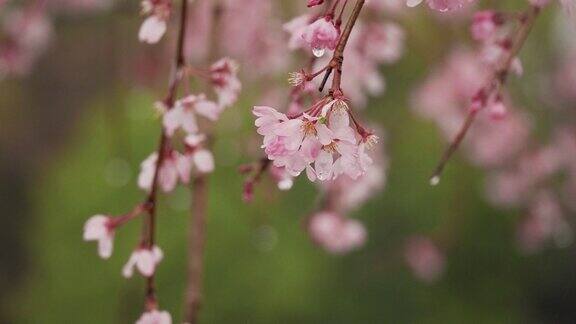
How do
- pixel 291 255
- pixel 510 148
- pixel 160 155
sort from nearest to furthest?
pixel 160 155 < pixel 510 148 < pixel 291 255

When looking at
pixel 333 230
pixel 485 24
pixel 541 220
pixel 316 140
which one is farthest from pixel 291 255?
pixel 316 140

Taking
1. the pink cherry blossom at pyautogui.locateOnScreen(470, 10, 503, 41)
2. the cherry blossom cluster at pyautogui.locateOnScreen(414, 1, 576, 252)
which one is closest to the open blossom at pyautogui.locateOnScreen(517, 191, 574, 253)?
the cherry blossom cluster at pyautogui.locateOnScreen(414, 1, 576, 252)

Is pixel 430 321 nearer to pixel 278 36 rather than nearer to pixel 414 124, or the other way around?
pixel 414 124

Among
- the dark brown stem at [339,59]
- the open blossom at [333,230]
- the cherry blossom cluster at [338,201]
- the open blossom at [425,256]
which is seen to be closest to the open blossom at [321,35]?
the dark brown stem at [339,59]

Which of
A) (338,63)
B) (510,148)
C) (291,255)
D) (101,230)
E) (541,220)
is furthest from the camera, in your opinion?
(291,255)

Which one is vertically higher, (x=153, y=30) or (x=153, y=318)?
(x=153, y=30)

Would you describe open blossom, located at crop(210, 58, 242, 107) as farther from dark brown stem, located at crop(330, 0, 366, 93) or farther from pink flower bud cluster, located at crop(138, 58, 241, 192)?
dark brown stem, located at crop(330, 0, 366, 93)

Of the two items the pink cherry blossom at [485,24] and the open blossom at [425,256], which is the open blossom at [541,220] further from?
the pink cherry blossom at [485,24]

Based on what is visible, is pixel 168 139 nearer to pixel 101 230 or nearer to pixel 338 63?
pixel 101 230
